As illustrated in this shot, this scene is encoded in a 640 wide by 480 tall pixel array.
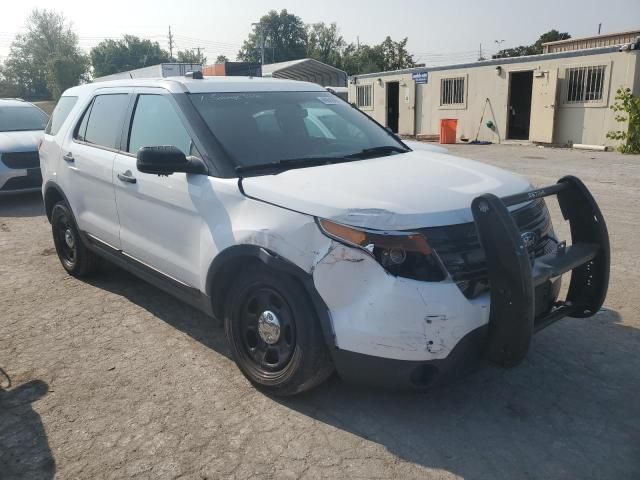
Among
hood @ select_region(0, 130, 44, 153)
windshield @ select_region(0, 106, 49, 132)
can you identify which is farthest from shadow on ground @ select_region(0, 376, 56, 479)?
windshield @ select_region(0, 106, 49, 132)

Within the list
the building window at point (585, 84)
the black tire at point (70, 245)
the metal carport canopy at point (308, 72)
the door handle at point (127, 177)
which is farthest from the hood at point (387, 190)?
the metal carport canopy at point (308, 72)

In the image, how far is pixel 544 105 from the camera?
17.4 meters

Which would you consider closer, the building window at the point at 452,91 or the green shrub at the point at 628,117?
the green shrub at the point at 628,117

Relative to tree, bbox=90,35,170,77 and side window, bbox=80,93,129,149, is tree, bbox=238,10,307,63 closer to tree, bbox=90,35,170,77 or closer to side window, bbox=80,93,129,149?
tree, bbox=90,35,170,77

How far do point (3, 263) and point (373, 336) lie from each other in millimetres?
5076

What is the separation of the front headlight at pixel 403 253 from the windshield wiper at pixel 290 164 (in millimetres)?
945

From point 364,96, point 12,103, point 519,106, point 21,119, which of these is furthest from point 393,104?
point 21,119

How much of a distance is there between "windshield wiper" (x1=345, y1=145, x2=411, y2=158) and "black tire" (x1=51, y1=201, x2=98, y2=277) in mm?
2785

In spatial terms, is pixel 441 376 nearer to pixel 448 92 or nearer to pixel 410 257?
pixel 410 257

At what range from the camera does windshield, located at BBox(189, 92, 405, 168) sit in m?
3.49

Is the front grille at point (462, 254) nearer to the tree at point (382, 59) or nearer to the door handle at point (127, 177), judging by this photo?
the door handle at point (127, 177)

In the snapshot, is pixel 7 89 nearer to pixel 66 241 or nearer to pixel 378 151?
pixel 66 241

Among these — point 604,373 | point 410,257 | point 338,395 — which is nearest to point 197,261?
point 338,395

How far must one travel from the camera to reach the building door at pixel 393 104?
23906mm
